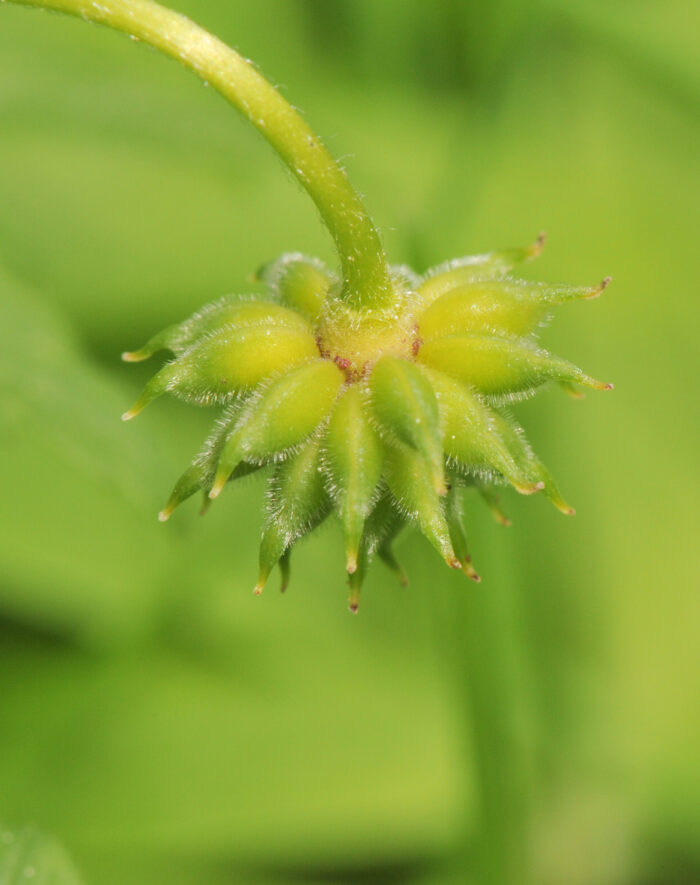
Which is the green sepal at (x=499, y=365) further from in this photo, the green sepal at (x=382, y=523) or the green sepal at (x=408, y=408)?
the green sepal at (x=382, y=523)

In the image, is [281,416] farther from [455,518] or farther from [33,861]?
[33,861]

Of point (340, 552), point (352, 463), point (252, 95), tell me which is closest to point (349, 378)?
point (352, 463)

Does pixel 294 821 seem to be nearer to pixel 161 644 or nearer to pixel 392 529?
pixel 161 644

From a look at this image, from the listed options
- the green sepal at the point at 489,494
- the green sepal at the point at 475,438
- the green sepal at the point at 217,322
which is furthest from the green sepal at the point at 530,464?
the green sepal at the point at 217,322

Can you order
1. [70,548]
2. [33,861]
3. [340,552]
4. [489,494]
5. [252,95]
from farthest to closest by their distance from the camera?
[340,552] < [70,548] < [489,494] < [33,861] < [252,95]

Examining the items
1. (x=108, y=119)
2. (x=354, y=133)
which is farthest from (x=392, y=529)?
(x=354, y=133)

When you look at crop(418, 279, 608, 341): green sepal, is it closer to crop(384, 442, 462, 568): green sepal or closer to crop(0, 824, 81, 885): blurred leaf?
crop(384, 442, 462, 568): green sepal
